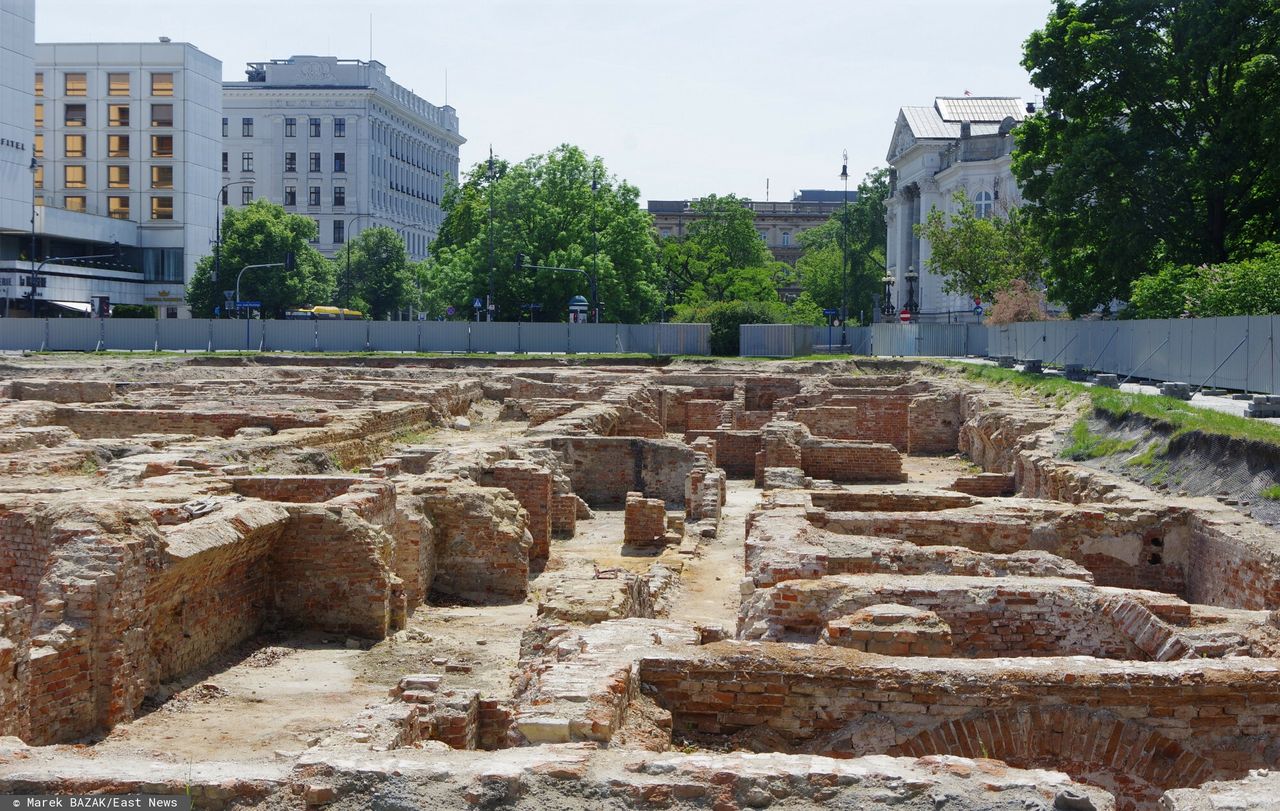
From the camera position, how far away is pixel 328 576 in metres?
11.6

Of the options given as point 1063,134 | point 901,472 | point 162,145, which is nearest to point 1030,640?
point 901,472

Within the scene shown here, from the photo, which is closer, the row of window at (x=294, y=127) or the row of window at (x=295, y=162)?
the row of window at (x=294, y=127)

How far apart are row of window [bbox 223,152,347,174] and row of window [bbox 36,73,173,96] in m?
16.5

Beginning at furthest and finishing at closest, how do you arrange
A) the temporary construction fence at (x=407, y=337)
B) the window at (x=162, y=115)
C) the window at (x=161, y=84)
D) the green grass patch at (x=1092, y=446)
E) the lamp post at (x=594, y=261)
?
the window at (x=162, y=115)
the window at (x=161, y=84)
the lamp post at (x=594, y=261)
the temporary construction fence at (x=407, y=337)
the green grass patch at (x=1092, y=446)

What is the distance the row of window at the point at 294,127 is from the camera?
297ft

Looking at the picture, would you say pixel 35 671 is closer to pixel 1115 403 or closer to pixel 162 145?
pixel 1115 403

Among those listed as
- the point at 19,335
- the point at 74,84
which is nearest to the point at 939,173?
the point at 19,335

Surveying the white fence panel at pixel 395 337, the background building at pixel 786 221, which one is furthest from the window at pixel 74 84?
the background building at pixel 786 221

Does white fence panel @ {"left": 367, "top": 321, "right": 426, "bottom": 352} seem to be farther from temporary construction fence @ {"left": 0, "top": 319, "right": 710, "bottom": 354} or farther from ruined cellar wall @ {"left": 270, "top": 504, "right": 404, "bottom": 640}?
ruined cellar wall @ {"left": 270, "top": 504, "right": 404, "bottom": 640}

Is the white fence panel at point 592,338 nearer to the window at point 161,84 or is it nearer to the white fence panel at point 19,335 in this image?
the white fence panel at point 19,335

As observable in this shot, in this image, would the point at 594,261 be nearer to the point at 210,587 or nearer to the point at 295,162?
the point at 295,162

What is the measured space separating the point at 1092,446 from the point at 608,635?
13.2m

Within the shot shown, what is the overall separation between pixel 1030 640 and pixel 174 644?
20.9 ft

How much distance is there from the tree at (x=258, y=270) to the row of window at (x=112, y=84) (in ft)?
34.3
